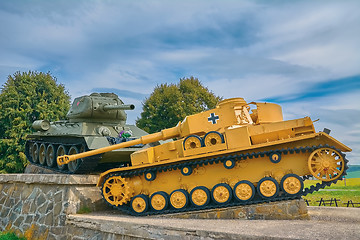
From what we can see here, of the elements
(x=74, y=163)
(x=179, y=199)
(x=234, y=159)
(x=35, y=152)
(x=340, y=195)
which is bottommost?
(x=340, y=195)

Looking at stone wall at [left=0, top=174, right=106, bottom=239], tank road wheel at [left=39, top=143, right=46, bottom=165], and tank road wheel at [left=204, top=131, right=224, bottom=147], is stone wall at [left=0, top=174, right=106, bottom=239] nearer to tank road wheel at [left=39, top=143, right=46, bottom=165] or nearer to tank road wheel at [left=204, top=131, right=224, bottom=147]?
tank road wheel at [left=39, top=143, right=46, bottom=165]

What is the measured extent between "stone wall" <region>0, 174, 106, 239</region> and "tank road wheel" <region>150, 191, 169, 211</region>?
2.37 meters

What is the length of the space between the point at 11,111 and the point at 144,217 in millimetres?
20057

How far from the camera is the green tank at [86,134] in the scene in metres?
11.7

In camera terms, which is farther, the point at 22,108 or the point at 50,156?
the point at 22,108

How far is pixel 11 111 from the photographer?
78.4ft

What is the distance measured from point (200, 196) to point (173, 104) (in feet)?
67.2

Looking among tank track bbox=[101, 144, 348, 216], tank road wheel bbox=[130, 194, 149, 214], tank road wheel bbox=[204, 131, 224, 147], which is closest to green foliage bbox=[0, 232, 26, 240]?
tank track bbox=[101, 144, 348, 216]

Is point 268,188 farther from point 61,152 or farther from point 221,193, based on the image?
point 61,152

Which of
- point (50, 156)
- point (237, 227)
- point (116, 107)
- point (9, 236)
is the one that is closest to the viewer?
point (237, 227)

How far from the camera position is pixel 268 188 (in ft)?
23.8

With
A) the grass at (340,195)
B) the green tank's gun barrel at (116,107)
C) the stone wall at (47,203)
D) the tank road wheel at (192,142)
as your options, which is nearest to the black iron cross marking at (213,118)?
the tank road wheel at (192,142)

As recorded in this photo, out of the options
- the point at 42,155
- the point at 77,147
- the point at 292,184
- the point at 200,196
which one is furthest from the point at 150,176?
the point at 42,155

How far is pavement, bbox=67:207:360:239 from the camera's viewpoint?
5594 mm
